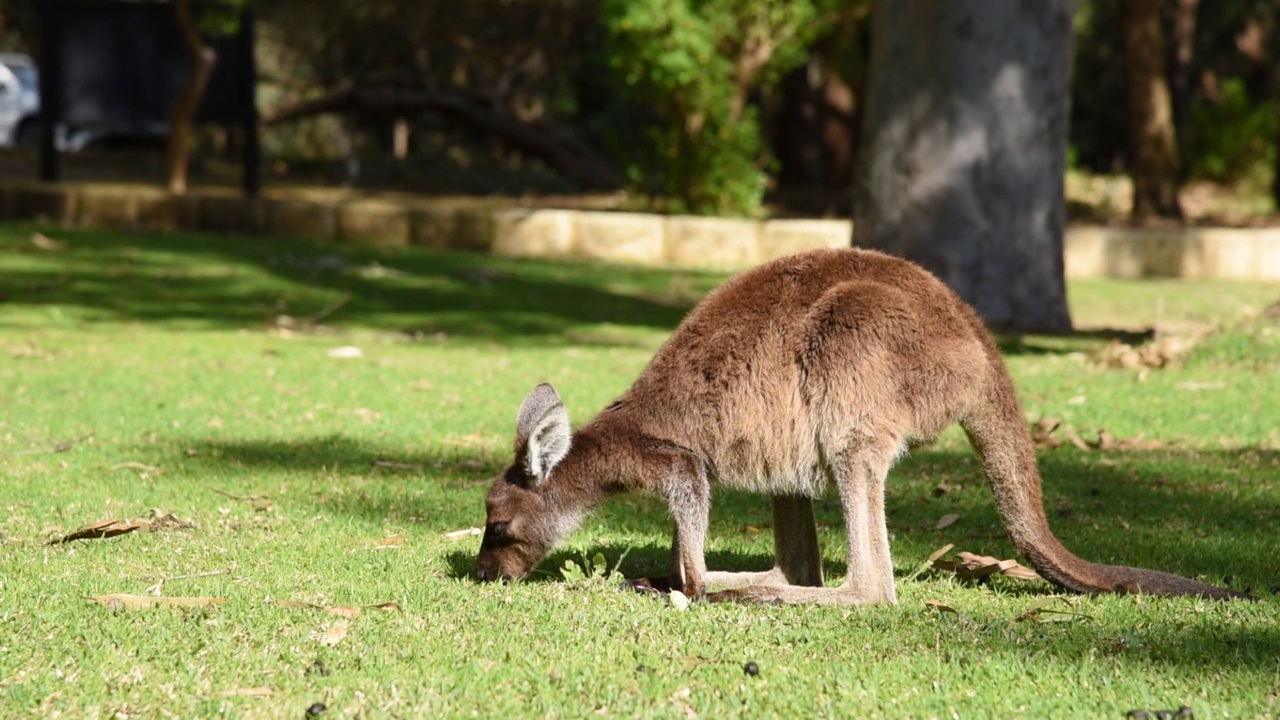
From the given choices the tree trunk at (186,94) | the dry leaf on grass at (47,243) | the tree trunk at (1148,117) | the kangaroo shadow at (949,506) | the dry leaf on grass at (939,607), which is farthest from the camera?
the tree trunk at (1148,117)

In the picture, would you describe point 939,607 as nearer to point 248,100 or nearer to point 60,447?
point 60,447

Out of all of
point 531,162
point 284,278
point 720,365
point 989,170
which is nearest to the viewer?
point 720,365

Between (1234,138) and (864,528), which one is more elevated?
(1234,138)

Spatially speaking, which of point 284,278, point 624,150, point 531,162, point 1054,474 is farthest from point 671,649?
point 531,162

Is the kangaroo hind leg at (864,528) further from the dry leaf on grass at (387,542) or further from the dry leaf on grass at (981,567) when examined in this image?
the dry leaf on grass at (387,542)

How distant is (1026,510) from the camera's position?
4414 mm

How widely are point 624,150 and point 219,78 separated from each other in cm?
443

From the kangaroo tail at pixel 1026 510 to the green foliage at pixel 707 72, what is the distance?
10752mm

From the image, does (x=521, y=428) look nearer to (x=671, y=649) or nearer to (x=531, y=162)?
(x=671, y=649)

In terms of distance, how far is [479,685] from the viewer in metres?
3.58

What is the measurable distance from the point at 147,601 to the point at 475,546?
4.01ft

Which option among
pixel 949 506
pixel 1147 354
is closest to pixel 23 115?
pixel 1147 354

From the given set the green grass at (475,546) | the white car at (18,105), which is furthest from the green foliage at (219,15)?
the green grass at (475,546)

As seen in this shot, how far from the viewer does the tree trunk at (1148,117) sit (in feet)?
59.5
